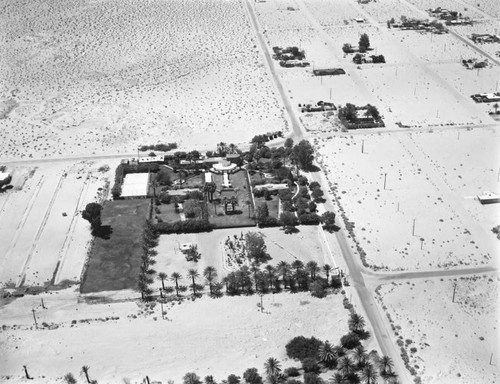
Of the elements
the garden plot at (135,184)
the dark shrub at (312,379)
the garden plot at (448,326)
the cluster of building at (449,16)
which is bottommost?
the garden plot at (448,326)

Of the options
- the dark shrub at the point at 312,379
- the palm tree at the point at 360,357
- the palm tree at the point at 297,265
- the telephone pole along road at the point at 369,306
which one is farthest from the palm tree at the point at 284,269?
the dark shrub at the point at 312,379

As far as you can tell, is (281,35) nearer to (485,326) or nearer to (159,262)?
(159,262)

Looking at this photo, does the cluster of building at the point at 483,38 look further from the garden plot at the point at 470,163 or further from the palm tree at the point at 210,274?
the palm tree at the point at 210,274

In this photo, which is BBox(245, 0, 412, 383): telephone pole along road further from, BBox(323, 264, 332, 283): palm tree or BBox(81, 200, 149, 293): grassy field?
BBox(81, 200, 149, 293): grassy field

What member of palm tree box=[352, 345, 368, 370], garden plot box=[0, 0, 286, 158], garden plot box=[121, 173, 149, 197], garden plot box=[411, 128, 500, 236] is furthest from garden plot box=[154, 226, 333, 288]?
garden plot box=[0, 0, 286, 158]

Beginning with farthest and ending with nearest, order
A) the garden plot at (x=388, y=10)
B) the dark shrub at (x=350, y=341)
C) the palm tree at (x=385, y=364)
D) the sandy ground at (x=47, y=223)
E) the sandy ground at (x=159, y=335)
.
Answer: the garden plot at (x=388, y=10) → the sandy ground at (x=47, y=223) → the dark shrub at (x=350, y=341) → the sandy ground at (x=159, y=335) → the palm tree at (x=385, y=364)

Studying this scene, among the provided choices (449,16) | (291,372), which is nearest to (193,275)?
(291,372)

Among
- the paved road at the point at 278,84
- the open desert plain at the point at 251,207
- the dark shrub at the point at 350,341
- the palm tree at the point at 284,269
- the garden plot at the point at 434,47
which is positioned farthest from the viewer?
the garden plot at the point at 434,47

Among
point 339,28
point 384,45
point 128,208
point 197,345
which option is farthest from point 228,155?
point 339,28

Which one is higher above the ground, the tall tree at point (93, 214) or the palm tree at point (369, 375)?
the tall tree at point (93, 214)
